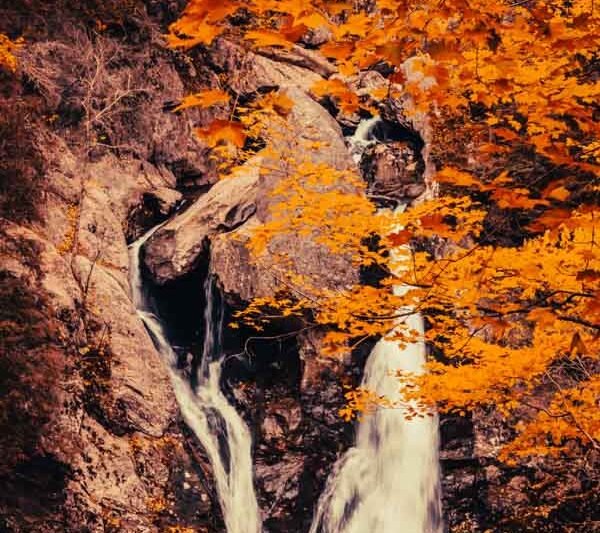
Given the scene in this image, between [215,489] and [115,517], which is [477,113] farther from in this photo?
[115,517]

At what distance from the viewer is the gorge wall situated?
8.46m

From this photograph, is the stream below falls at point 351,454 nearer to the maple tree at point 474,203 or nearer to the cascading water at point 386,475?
the cascading water at point 386,475

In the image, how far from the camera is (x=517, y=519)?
1134 centimetres

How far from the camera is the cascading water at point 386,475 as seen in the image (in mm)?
11320

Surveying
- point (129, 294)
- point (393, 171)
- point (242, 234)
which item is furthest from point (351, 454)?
point (393, 171)

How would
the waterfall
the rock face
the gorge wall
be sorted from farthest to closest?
the waterfall < the gorge wall < the rock face

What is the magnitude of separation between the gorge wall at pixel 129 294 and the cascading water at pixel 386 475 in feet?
0.94

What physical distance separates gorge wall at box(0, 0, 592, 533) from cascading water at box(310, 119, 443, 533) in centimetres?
29

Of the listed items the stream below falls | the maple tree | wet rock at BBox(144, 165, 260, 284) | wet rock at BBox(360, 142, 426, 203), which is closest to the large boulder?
wet rock at BBox(144, 165, 260, 284)

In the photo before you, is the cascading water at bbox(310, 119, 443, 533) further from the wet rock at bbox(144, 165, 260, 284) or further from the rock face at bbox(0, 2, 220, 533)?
the wet rock at bbox(144, 165, 260, 284)

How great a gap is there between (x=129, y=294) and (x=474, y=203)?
7.58 m

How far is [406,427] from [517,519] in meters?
2.61

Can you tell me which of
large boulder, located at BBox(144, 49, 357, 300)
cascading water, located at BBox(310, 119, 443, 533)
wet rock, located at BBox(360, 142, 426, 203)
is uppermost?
wet rock, located at BBox(360, 142, 426, 203)

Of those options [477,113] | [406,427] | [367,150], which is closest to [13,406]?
[406,427]
